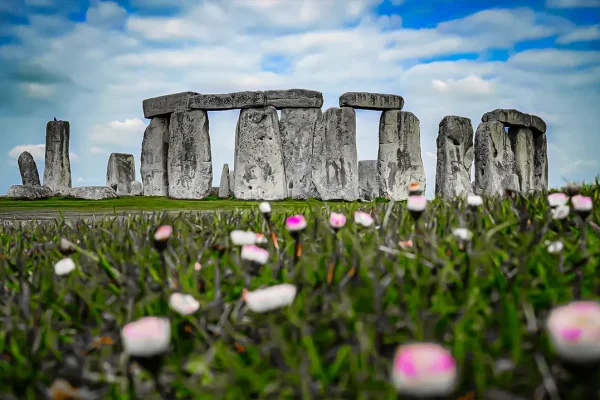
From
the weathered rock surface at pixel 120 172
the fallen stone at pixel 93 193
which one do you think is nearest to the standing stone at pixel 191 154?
the fallen stone at pixel 93 193

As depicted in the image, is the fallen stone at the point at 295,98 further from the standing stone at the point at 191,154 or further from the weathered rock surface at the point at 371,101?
the standing stone at the point at 191,154

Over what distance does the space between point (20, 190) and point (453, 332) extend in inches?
623

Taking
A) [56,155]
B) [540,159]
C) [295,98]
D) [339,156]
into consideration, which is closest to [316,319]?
[339,156]

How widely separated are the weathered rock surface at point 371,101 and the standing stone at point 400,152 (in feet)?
0.76

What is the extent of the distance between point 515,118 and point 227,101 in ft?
27.8

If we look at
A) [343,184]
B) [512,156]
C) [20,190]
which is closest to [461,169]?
[512,156]

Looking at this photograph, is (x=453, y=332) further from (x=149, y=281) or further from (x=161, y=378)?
(x=149, y=281)

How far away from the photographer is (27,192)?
14.7m

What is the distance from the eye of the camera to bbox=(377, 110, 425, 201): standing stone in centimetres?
1402

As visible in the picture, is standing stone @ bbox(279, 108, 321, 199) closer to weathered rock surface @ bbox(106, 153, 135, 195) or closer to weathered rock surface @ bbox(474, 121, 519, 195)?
weathered rock surface @ bbox(474, 121, 519, 195)

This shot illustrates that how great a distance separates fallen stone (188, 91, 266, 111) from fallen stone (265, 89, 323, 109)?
4.71ft

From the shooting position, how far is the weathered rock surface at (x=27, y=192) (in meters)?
14.6

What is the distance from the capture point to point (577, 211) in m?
1.74

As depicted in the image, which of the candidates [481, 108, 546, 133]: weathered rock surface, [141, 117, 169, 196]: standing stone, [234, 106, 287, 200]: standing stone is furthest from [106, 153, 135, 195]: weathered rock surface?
[481, 108, 546, 133]: weathered rock surface
